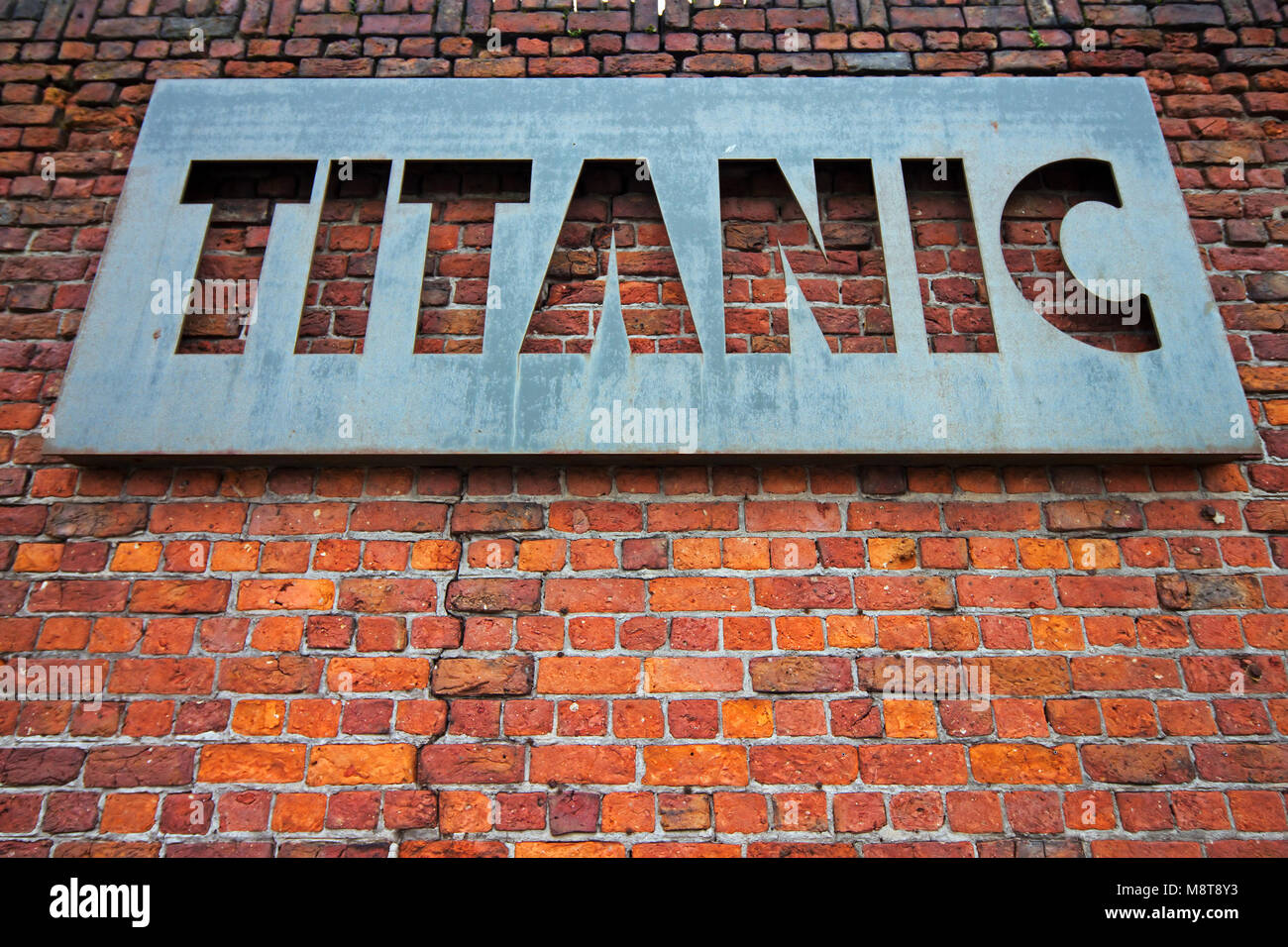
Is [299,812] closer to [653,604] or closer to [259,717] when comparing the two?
[259,717]

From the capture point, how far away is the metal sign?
167 cm

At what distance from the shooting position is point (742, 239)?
191cm

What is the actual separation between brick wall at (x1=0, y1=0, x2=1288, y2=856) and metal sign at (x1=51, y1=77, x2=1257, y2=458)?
96 millimetres

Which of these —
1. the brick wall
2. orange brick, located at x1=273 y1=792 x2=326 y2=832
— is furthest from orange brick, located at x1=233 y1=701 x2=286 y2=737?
orange brick, located at x1=273 y1=792 x2=326 y2=832

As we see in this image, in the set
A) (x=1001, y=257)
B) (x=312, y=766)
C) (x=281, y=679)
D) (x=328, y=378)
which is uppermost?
(x=1001, y=257)

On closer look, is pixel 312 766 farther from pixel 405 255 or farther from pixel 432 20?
pixel 432 20

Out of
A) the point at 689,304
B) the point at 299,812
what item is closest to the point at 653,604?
the point at 689,304

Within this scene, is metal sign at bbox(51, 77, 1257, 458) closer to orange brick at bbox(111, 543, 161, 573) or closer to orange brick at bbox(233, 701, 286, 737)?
orange brick at bbox(111, 543, 161, 573)

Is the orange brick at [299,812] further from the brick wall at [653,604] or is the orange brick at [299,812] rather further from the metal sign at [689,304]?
the metal sign at [689,304]

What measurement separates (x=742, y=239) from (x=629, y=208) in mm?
304

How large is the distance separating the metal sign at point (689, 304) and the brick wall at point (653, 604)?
10 centimetres
